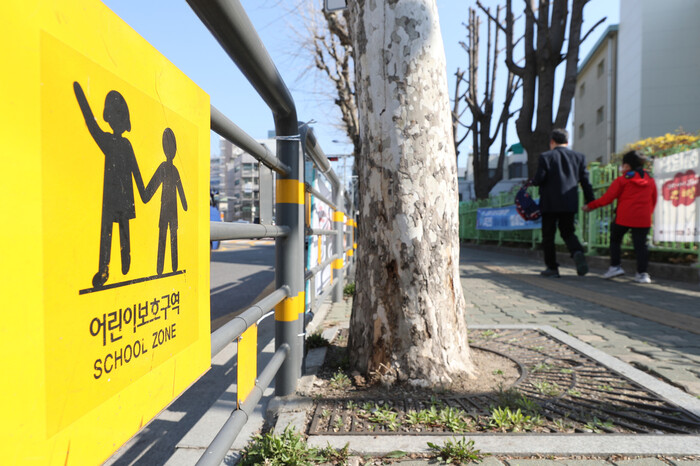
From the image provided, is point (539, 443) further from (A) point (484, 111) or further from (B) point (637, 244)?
(A) point (484, 111)

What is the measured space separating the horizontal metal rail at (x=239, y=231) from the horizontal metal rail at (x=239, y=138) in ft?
0.85

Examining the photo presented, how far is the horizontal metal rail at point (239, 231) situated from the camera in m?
1.26

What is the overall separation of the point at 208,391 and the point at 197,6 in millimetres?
2318

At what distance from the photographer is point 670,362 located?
2.93 meters

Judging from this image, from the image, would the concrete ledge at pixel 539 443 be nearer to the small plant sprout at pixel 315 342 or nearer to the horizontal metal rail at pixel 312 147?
the small plant sprout at pixel 315 342

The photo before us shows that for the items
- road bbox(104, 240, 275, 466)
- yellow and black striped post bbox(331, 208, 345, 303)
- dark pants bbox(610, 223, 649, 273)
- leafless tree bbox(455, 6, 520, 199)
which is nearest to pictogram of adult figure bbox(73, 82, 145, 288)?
road bbox(104, 240, 275, 466)

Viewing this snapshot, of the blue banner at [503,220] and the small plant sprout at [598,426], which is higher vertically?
the blue banner at [503,220]

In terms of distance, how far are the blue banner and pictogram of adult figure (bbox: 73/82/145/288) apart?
12.4 meters

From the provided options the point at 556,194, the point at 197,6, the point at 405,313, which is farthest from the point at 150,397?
the point at 556,194

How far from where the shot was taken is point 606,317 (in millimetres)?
4352

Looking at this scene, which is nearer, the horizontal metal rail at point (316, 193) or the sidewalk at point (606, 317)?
the sidewalk at point (606, 317)

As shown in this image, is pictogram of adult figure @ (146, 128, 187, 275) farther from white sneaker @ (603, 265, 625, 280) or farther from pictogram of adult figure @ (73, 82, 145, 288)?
white sneaker @ (603, 265, 625, 280)

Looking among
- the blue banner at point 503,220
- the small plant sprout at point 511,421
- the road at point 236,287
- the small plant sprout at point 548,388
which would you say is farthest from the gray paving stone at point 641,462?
the blue banner at point 503,220

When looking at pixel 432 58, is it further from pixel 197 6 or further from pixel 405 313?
pixel 197 6
